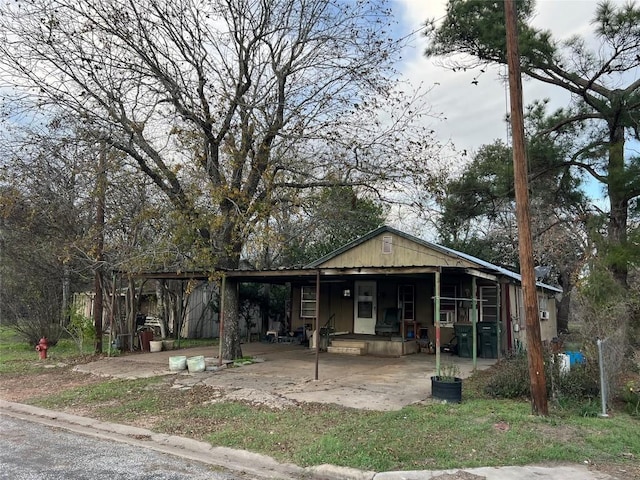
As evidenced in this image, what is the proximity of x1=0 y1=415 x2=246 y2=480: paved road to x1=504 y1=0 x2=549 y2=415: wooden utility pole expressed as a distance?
4.18 metres

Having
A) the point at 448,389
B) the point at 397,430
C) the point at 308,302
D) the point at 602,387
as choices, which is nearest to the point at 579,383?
the point at 602,387

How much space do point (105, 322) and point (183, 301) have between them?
4.99m

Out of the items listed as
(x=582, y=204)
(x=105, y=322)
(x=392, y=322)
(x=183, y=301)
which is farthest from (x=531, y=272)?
(x=105, y=322)

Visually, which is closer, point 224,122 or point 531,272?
point 531,272

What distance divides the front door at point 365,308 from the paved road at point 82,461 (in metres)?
10.9

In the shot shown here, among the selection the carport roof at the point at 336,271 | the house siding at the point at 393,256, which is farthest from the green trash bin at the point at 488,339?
the house siding at the point at 393,256

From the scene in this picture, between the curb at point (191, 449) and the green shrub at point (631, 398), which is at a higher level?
the green shrub at point (631, 398)

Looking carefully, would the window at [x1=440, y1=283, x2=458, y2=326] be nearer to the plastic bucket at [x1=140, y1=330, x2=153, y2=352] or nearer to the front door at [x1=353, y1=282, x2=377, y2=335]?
the front door at [x1=353, y1=282, x2=377, y2=335]

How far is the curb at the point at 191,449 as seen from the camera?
5125 millimetres

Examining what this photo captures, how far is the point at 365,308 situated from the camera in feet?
54.3

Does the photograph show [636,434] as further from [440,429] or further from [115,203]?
[115,203]

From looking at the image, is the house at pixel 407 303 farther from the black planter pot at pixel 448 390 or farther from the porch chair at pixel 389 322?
the black planter pot at pixel 448 390

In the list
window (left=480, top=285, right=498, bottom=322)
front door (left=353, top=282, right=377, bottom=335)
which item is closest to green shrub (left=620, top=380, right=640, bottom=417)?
window (left=480, top=285, right=498, bottom=322)

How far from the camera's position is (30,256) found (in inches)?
619
